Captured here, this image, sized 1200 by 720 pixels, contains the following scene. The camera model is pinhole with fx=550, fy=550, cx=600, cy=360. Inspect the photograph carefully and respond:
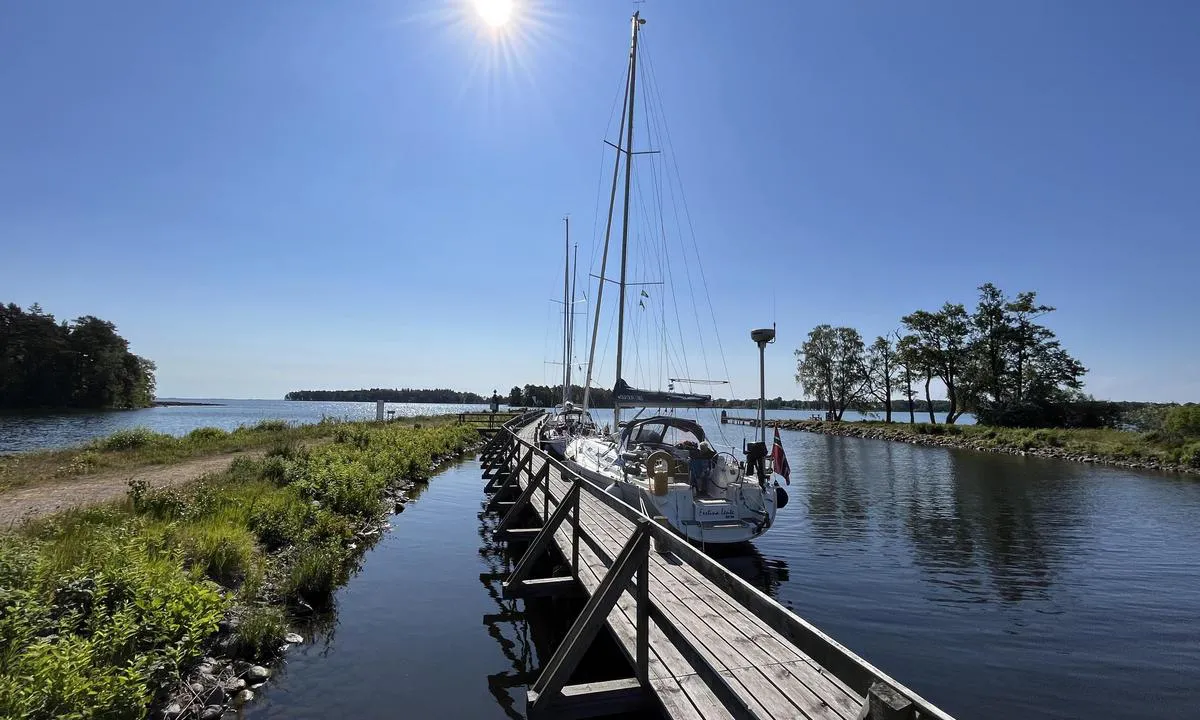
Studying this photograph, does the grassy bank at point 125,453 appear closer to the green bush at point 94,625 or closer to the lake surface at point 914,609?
the lake surface at point 914,609

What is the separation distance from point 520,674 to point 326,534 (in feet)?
22.6

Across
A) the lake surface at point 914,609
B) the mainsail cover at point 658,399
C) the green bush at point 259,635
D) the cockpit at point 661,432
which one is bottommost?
the lake surface at point 914,609

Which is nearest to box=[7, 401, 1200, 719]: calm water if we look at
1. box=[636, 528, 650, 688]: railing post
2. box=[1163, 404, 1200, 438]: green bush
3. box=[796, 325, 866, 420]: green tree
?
box=[636, 528, 650, 688]: railing post

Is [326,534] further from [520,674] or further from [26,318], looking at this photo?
[26,318]

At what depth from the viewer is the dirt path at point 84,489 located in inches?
440

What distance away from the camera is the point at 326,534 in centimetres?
1221

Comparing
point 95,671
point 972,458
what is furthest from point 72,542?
point 972,458

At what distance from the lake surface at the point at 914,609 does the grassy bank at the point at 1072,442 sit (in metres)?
13.3

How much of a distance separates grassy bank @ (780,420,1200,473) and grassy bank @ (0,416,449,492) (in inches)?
1761

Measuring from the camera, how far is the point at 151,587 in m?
6.22

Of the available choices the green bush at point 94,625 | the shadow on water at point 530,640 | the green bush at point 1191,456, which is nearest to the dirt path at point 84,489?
the green bush at point 94,625

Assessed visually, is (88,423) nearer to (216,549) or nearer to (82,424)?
(82,424)

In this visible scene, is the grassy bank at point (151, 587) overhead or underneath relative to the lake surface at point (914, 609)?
overhead

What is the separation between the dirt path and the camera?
11180 mm
